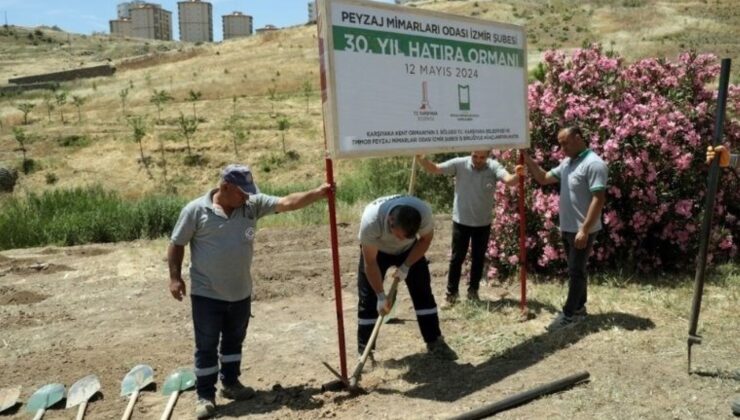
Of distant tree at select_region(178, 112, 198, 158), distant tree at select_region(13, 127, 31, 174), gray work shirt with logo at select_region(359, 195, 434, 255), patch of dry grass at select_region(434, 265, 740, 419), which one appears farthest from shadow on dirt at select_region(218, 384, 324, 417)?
distant tree at select_region(13, 127, 31, 174)

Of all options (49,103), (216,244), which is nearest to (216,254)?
(216,244)

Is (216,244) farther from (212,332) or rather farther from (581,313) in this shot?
(581,313)

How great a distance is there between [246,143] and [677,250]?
22687mm

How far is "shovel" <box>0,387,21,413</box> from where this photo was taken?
4.99m

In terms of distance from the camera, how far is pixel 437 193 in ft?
44.2

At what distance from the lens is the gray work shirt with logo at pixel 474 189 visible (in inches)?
247

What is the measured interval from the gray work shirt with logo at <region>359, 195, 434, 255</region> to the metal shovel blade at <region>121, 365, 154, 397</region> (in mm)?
2066

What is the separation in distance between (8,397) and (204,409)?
5.75 ft

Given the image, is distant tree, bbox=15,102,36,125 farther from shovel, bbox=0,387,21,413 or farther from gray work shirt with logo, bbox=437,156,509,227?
gray work shirt with logo, bbox=437,156,509,227

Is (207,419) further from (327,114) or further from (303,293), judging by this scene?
(303,293)

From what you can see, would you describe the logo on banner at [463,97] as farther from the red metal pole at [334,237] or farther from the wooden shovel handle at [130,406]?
the wooden shovel handle at [130,406]

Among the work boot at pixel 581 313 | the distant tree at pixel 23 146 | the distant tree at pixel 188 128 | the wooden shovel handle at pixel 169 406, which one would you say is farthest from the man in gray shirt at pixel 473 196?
the distant tree at pixel 23 146

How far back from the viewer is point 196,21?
133 m

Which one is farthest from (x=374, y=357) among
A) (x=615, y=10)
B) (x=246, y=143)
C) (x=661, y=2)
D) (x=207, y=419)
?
(x=661, y=2)
